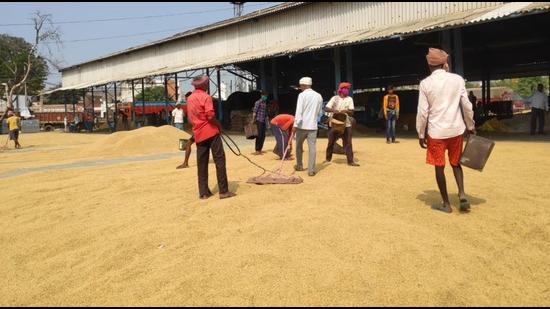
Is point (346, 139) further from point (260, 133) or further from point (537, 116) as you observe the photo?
point (537, 116)

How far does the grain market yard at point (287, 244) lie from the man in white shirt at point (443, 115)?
521mm

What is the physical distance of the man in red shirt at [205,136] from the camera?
230 inches

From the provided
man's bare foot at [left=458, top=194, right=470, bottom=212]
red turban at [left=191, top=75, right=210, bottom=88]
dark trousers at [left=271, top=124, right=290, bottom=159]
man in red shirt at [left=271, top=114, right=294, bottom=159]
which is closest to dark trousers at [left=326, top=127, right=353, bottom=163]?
man in red shirt at [left=271, top=114, right=294, bottom=159]

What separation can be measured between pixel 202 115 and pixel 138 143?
29.1 feet

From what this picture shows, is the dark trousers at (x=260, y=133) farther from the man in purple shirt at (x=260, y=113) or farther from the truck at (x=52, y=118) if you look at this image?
the truck at (x=52, y=118)

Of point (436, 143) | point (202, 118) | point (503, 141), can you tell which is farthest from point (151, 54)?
point (436, 143)

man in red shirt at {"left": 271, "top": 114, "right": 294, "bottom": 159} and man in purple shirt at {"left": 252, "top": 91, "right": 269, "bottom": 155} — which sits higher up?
man in purple shirt at {"left": 252, "top": 91, "right": 269, "bottom": 155}

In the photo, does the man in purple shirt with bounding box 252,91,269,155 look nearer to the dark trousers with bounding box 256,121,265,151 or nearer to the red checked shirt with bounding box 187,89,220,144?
the dark trousers with bounding box 256,121,265,151

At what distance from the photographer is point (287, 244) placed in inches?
153

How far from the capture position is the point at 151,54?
3081 centimetres

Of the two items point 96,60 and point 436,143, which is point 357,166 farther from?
point 96,60

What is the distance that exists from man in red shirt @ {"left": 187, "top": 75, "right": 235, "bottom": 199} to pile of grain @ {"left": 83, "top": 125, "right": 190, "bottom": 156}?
8147 mm

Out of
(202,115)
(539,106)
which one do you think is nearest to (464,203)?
(202,115)

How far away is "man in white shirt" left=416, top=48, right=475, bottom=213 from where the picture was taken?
4703 millimetres
